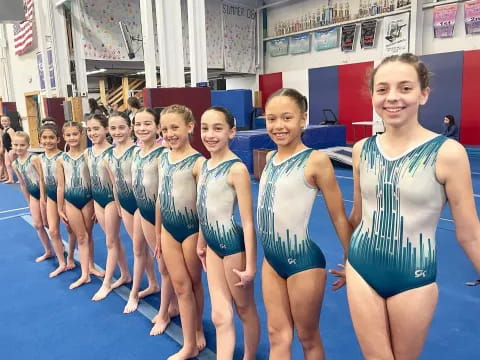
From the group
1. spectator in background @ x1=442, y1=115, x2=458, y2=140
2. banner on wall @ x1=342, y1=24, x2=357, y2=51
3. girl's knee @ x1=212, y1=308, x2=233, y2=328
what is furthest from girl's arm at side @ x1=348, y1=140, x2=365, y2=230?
banner on wall @ x1=342, y1=24, x2=357, y2=51

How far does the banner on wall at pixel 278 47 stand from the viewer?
48.3 ft

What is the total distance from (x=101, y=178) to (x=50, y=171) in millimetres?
784

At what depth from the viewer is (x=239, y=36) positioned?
590 inches

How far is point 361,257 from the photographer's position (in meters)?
1.57

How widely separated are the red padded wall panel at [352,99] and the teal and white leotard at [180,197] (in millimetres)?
10700

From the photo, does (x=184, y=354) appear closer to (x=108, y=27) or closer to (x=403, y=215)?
(x=403, y=215)

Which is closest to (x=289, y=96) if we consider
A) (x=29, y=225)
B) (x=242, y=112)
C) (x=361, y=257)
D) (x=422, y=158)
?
(x=422, y=158)

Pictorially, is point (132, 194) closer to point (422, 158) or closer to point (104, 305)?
point (104, 305)

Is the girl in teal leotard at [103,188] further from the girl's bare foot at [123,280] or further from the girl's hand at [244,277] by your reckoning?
the girl's hand at [244,277]

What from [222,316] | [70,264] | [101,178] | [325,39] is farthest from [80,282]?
[325,39]

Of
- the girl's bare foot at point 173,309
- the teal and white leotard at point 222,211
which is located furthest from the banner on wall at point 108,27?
the teal and white leotard at point 222,211

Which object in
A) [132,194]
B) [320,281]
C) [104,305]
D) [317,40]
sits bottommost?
[104,305]

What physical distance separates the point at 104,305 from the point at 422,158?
9.37 feet

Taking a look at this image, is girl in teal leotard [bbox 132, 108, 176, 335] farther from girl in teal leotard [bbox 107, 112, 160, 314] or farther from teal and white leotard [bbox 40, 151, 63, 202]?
teal and white leotard [bbox 40, 151, 63, 202]
